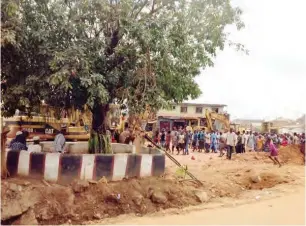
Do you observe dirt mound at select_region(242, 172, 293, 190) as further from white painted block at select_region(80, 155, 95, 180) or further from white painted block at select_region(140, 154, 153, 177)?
white painted block at select_region(80, 155, 95, 180)

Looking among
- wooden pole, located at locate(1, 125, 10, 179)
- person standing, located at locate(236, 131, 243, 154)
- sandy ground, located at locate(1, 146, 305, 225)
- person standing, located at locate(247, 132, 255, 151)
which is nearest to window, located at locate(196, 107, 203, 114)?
person standing, located at locate(247, 132, 255, 151)

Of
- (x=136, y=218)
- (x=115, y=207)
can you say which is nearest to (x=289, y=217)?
(x=136, y=218)

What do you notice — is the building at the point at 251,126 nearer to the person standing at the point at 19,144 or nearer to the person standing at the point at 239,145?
the person standing at the point at 239,145

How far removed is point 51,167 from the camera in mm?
8430

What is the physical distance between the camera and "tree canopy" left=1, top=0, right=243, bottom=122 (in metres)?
8.52

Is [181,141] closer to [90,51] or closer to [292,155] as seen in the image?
[292,155]

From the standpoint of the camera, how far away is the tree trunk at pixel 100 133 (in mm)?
10086

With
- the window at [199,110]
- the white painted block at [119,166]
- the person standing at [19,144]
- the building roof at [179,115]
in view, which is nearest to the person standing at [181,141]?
the person standing at [19,144]

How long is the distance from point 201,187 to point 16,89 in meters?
5.26

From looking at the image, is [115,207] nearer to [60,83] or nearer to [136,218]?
[136,218]

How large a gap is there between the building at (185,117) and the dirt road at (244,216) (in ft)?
97.9

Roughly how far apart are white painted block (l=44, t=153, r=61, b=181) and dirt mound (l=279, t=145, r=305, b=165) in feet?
41.3

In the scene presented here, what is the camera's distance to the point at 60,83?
8.62 metres

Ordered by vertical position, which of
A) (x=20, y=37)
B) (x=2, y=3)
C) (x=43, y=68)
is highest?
(x=2, y=3)
